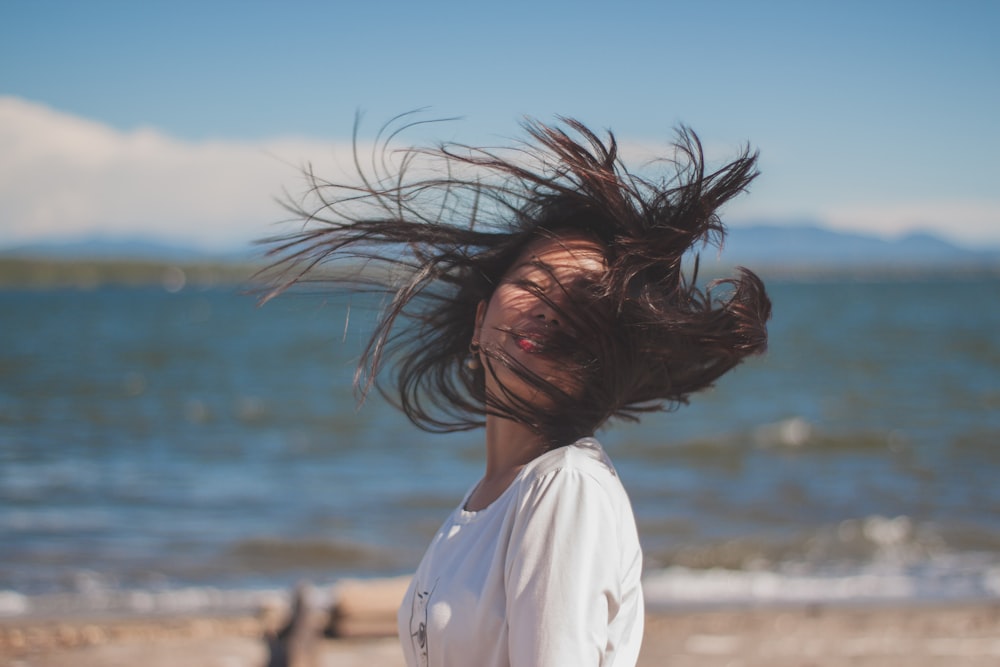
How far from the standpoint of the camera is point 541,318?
5.43 feet

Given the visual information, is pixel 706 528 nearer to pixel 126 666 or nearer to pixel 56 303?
pixel 126 666

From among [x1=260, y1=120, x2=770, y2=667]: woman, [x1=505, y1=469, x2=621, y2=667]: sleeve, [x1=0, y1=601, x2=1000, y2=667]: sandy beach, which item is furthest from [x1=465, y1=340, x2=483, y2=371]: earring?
[x1=0, y1=601, x2=1000, y2=667]: sandy beach

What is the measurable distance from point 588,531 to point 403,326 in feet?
3.31

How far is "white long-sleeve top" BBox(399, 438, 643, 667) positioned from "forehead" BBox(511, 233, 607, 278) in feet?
0.96

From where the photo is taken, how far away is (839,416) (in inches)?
802

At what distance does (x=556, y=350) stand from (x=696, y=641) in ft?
19.0

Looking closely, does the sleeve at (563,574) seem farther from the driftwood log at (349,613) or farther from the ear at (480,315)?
the driftwood log at (349,613)

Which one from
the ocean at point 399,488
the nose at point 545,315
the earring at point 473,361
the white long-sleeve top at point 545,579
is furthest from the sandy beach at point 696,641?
the nose at point 545,315

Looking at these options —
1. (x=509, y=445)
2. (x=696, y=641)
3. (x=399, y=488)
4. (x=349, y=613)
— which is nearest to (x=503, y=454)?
(x=509, y=445)

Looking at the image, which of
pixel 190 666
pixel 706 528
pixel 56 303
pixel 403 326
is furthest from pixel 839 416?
pixel 56 303

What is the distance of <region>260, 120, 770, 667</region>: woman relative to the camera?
1.38m

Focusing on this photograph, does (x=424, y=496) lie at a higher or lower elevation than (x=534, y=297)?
lower

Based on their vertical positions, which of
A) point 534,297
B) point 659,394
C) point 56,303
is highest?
point 534,297

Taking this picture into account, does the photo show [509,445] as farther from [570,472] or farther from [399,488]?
[399,488]
